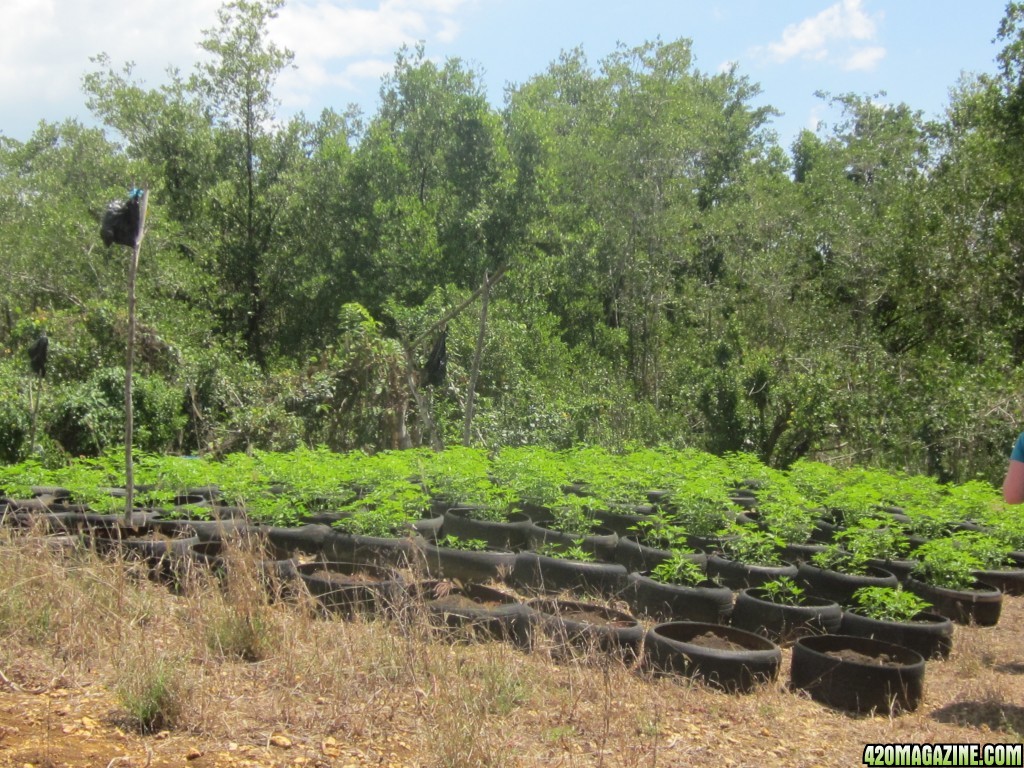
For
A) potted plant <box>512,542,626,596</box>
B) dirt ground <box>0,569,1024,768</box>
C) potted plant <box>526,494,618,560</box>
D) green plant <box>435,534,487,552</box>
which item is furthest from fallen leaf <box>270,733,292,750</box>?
potted plant <box>526,494,618,560</box>

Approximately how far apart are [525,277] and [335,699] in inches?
648

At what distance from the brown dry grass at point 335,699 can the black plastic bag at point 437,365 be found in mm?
7701

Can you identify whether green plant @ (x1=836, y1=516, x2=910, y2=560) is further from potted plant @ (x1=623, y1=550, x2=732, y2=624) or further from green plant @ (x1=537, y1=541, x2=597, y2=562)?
green plant @ (x1=537, y1=541, x2=597, y2=562)

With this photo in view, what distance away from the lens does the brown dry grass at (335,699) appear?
3.65m

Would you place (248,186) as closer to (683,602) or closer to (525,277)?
(525,277)

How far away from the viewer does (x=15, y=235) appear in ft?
73.0

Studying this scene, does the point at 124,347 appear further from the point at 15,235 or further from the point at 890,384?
the point at 890,384

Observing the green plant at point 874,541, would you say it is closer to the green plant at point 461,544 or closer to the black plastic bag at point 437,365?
the green plant at point 461,544

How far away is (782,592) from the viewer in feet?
20.7

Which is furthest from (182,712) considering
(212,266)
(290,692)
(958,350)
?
(212,266)

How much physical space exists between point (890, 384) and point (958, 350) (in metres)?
1.76

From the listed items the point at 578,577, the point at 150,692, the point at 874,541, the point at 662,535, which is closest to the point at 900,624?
the point at 874,541

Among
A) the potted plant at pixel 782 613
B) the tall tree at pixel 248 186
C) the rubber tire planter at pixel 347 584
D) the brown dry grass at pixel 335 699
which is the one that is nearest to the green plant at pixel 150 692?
the brown dry grass at pixel 335 699

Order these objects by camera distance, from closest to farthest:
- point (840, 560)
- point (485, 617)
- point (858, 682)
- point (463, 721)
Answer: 1. point (463, 721)
2. point (858, 682)
3. point (485, 617)
4. point (840, 560)
